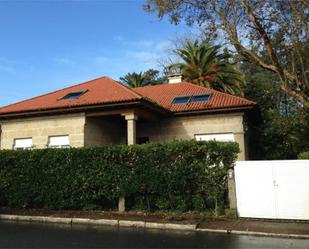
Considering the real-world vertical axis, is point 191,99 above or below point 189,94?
below

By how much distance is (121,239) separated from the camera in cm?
1052

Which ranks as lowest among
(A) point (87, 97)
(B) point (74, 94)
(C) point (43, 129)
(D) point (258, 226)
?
(D) point (258, 226)

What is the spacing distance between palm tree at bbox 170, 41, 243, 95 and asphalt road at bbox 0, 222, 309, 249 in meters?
22.8

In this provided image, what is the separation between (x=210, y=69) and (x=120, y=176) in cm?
2074

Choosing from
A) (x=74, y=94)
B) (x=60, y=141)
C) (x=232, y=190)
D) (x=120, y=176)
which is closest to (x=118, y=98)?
(x=60, y=141)

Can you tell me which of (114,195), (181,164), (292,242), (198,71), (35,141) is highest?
→ (198,71)

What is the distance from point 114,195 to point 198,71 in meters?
20.9

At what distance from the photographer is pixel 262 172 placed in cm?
1357

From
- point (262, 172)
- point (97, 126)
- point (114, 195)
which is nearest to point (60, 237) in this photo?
point (114, 195)

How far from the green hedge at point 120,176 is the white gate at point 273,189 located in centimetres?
82

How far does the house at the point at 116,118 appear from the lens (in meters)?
20.6

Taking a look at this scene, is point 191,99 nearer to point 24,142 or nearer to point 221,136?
point 221,136

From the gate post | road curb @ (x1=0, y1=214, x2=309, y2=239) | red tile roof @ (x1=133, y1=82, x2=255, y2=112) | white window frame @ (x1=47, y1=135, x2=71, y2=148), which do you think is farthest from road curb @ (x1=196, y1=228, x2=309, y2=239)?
white window frame @ (x1=47, y1=135, x2=71, y2=148)

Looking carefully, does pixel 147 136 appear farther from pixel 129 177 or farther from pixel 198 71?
pixel 198 71
